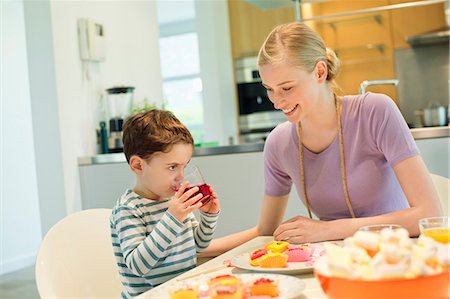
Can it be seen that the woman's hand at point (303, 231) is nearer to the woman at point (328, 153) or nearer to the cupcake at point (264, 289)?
the woman at point (328, 153)

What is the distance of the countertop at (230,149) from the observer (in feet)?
9.19

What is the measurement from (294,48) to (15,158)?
5.14 meters

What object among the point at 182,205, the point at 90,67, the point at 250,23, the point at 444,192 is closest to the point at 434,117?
the point at 250,23

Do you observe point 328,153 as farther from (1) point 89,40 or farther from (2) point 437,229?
(1) point 89,40

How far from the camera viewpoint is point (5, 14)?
6.12 meters

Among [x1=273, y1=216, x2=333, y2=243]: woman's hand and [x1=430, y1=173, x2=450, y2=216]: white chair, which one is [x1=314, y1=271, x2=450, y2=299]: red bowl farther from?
[x1=430, y1=173, x2=450, y2=216]: white chair

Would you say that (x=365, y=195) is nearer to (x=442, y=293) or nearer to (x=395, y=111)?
(x=395, y=111)

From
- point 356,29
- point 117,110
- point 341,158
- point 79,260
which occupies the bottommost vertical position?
point 79,260

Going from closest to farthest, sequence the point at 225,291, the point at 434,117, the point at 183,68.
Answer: the point at 225,291
the point at 434,117
the point at 183,68

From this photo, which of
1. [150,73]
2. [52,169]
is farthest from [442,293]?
[150,73]

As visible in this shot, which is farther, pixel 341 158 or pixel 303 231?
pixel 341 158

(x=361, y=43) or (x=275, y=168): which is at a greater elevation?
(x=361, y=43)

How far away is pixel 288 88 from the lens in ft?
5.54

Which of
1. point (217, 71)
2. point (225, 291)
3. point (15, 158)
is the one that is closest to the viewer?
point (225, 291)
